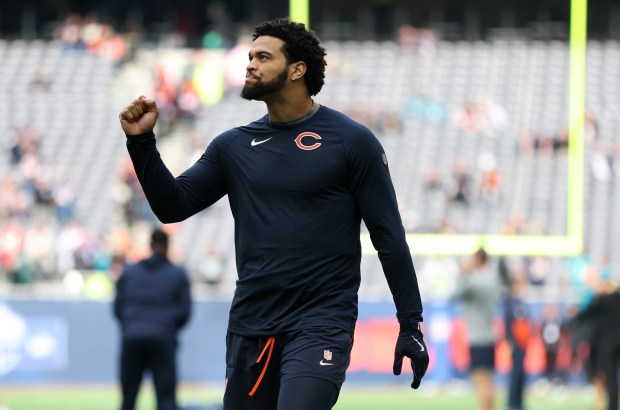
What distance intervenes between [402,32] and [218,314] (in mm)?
9062

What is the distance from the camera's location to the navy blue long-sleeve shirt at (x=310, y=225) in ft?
15.1

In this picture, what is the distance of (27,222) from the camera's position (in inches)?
773

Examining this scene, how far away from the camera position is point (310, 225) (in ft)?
15.2

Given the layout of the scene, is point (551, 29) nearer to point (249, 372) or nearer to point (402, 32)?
point (402, 32)

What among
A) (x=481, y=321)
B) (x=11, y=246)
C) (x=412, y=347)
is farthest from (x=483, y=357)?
(x=11, y=246)

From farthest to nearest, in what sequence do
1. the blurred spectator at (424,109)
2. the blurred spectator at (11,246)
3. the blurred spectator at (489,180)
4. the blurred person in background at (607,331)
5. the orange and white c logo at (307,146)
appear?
1. the blurred spectator at (424,109)
2. the blurred spectator at (489,180)
3. the blurred spectator at (11,246)
4. the blurred person in background at (607,331)
5. the orange and white c logo at (307,146)

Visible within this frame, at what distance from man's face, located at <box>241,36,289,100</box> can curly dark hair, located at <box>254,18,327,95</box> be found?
0.07 feet

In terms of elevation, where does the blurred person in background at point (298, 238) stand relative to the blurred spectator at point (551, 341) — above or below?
above

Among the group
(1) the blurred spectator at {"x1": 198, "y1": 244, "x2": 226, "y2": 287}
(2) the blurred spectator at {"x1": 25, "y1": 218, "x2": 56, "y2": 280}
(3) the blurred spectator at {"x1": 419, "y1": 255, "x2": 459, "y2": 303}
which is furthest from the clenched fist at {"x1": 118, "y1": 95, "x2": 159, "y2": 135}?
(2) the blurred spectator at {"x1": 25, "y1": 218, "x2": 56, "y2": 280}

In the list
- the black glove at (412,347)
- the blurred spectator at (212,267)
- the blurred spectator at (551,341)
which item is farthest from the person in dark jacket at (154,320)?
the blurred spectator at (212,267)

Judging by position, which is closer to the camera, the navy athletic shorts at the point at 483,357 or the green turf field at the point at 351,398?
the navy athletic shorts at the point at 483,357

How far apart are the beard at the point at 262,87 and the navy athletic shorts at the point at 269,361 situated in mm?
800

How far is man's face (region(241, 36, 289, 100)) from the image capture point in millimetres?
4688

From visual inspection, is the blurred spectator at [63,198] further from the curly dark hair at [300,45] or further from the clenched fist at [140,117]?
the clenched fist at [140,117]
